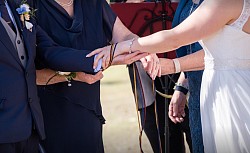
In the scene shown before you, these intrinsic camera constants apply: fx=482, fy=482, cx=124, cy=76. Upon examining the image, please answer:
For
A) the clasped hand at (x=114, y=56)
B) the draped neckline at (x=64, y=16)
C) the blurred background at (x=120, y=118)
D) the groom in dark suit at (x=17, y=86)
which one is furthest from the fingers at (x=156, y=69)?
the blurred background at (x=120, y=118)

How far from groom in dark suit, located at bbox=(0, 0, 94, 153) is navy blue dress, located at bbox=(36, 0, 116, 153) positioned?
0.25 meters

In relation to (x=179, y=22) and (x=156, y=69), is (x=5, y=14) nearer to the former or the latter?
(x=156, y=69)

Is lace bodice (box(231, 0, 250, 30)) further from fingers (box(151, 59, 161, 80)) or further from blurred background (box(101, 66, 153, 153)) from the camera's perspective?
blurred background (box(101, 66, 153, 153))

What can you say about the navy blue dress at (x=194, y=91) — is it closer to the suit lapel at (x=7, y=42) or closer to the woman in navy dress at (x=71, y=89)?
the woman in navy dress at (x=71, y=89)

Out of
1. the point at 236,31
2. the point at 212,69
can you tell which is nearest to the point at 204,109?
the point at 212,69

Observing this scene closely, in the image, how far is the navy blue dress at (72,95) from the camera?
2.59 meters

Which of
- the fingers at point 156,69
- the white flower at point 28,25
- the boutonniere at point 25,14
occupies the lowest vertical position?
the fingers at point 156,69

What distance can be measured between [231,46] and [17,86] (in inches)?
40.1

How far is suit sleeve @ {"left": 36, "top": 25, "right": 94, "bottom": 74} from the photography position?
2449mm

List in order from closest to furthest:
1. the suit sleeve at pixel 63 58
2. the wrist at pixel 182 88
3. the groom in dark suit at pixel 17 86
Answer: the groom in dark suit at pixel 17 86, the suit sleeve at pixel 63 58, the wrist at pixel 182 88

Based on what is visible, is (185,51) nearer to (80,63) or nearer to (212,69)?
(212,69)

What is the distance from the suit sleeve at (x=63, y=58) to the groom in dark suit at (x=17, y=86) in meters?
0.14

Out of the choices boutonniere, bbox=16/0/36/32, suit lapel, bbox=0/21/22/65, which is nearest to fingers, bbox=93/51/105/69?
boutonniere, bbox=16/0/36/32

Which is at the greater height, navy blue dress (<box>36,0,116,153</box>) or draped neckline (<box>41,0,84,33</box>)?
draped neckline (<box>41,0,84,33</box>)
